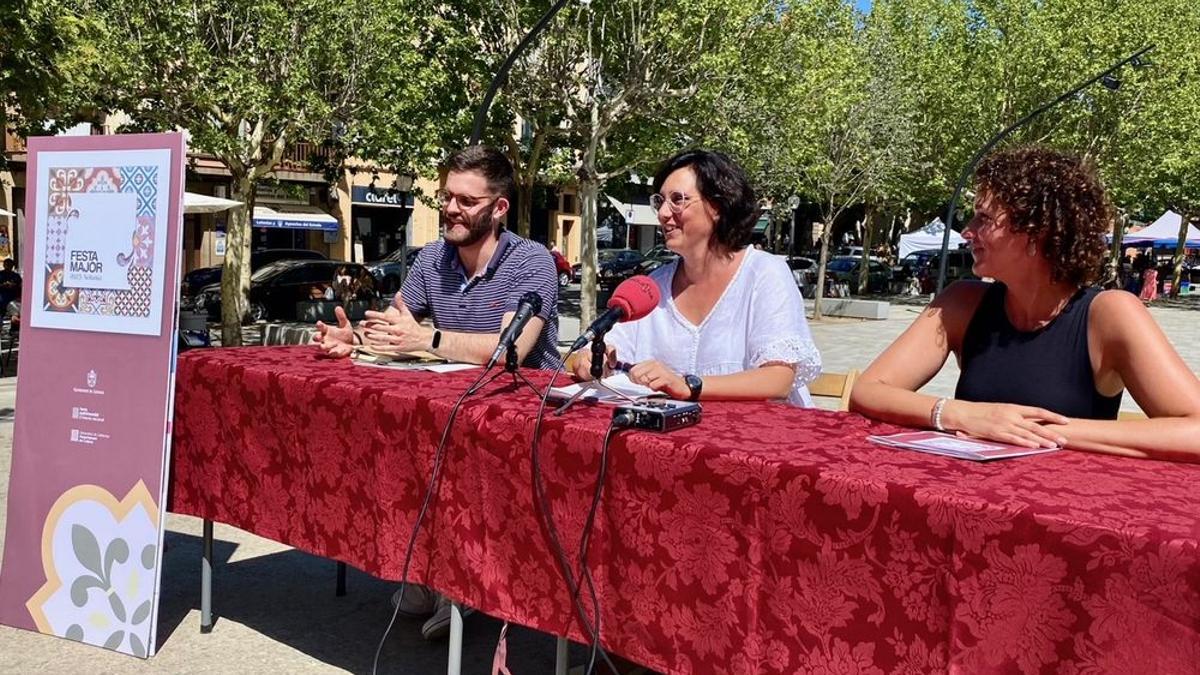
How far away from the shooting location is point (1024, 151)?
9.39 feet

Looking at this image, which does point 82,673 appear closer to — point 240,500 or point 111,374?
point 240,500

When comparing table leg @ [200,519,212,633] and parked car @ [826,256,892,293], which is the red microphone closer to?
table leg @ [200,519,212,633]

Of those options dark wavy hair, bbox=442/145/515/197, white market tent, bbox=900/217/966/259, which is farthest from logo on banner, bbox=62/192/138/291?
white market tent, bbox=900/217/966/259

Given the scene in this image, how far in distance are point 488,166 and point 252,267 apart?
A: 23.2 metres

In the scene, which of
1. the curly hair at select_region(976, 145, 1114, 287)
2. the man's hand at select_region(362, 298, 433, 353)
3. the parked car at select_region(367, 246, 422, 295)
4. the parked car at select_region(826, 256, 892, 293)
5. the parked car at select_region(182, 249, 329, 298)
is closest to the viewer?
the curly hair at select_region(976, 145, 1114, 287)

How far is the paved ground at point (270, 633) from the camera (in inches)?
154

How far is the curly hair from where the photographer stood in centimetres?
269

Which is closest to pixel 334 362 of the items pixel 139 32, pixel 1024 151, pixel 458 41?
pixel 1024 151

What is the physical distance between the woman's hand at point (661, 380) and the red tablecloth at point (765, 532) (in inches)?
4.3

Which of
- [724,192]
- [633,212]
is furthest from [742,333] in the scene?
[633,212]

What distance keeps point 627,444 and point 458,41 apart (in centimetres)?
1918

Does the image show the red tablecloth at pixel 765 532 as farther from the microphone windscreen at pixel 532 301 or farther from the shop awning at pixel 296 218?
the shop awning at pixel 296 218

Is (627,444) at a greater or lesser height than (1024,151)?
lesser

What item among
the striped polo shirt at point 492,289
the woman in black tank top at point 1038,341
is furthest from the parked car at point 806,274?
the woman in black tank top at point 1038,341
